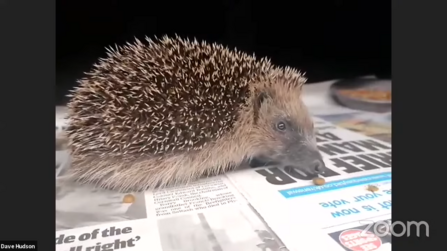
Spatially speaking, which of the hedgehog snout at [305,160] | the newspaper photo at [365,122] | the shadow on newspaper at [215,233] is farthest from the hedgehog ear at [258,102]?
the newspaper photo at [365,122]

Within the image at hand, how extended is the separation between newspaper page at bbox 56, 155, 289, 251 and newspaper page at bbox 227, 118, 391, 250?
5 cm

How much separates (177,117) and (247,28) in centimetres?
39

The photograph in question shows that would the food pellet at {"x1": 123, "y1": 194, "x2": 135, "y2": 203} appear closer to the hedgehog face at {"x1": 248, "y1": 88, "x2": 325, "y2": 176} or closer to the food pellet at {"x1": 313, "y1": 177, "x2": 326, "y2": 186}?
the hedgehog face at {"x1": 248, "y1": 88, "x2": 325, "y2": 176}

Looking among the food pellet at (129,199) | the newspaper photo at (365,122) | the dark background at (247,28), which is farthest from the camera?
the newspaper photo at (365,122)

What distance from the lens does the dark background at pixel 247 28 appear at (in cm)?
118

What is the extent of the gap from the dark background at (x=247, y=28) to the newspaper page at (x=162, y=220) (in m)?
0.33

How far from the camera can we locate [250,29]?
1281 millimetres

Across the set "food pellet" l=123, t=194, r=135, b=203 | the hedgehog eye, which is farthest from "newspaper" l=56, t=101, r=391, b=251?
the hedgehog eye

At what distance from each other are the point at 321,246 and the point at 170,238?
327mm

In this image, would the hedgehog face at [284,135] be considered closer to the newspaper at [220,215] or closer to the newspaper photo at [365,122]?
the newspaper at [220,215]

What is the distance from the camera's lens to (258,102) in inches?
47.0

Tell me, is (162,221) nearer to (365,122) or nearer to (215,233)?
(215,233)

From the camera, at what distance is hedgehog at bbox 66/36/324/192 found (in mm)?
1093
